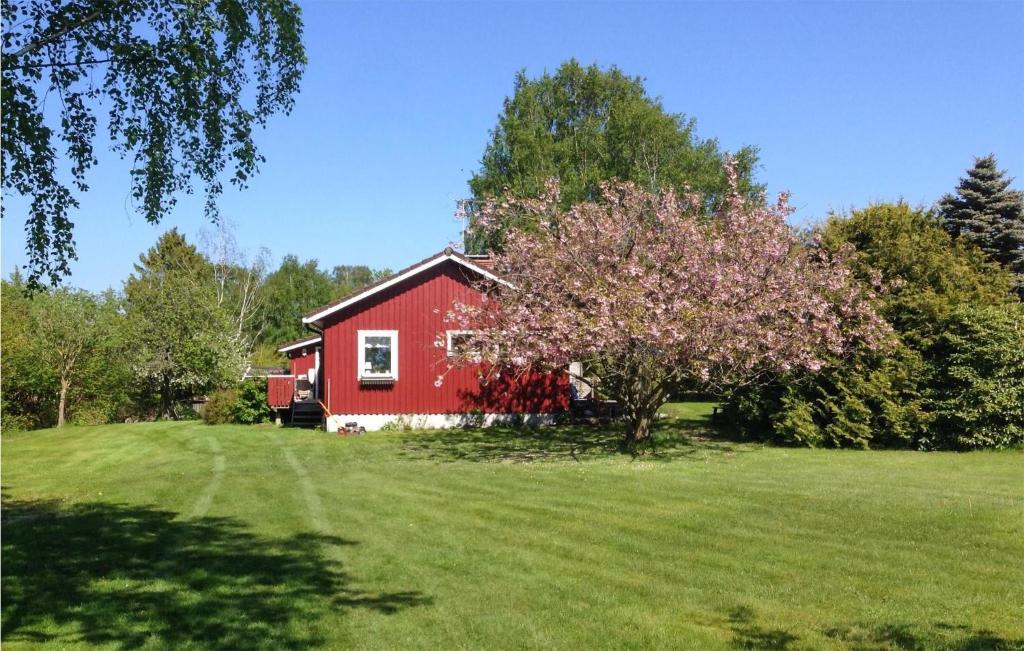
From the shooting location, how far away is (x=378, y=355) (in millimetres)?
23703

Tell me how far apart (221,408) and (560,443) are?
45.4 ft

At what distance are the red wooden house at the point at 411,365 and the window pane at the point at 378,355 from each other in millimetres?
29

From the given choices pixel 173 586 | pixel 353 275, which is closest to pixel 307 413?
pixel 173 586

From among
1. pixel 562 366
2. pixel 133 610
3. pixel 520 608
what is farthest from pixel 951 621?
pixel 562 366

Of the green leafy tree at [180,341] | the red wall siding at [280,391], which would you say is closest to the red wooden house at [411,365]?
the red wall siding at [280,391]

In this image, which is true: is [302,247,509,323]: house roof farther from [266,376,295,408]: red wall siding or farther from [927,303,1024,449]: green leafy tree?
[927,303,1024,449]: green leafy tree

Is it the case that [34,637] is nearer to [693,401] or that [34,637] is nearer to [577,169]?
[693,401]

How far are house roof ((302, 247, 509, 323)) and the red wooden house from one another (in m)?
0.03

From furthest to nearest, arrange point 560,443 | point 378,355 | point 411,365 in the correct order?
1. point 411,365
2. point 378,355
3. point 560,443

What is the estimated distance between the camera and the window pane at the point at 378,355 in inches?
930

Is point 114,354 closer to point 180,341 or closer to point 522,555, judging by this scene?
Result: point 180,341

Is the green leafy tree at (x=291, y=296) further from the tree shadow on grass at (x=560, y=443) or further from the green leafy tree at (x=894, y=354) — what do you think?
the green leafy tree at (x=894, y=354)

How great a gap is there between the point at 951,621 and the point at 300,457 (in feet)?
45.4

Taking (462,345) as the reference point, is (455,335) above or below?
above
